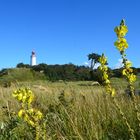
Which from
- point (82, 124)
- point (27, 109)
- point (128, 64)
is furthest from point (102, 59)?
point (82, 124)

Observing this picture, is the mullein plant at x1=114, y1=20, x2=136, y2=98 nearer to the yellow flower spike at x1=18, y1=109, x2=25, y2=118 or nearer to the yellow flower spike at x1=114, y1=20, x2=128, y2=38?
the yellow flower spike at x1=114, y1=20, x2=128, y2=38

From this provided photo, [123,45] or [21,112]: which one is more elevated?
[123,45]

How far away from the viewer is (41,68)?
37.2 m

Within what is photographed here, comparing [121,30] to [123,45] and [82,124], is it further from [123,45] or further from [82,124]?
[82,124]

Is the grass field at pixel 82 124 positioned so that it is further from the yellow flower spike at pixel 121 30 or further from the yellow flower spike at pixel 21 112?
the yellow flower spike at pixel 121 30

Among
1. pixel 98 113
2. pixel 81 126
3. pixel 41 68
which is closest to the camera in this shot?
pixel 81 126

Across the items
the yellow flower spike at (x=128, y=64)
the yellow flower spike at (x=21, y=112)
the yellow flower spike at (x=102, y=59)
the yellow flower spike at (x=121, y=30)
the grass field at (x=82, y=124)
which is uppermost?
the yellow flower spike at (x=121, y=30)

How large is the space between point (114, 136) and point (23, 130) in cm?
127

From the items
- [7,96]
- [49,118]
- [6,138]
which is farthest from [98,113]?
[7,96]

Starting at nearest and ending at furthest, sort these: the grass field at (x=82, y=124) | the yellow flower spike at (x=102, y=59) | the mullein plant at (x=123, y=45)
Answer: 1. the mullein plant at (x=123, y=45)
2. the yellow flower spike at (x=102, y=59)
3. the grass field at (x=82, y=124)

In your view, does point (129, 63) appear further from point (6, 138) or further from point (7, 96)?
point (7, 96)

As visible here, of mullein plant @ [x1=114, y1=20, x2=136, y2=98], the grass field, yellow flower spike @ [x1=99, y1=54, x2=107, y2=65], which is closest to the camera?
mullein plant @ [x1=114, y1=20, x2=136, y2=98]

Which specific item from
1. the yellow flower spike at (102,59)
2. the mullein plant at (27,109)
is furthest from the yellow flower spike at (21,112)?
the yellow flower spike at (102,59)

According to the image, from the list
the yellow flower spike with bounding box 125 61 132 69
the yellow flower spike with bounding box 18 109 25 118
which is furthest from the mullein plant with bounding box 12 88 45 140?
the yellow flower spike with bounding box 125 61 132 69
